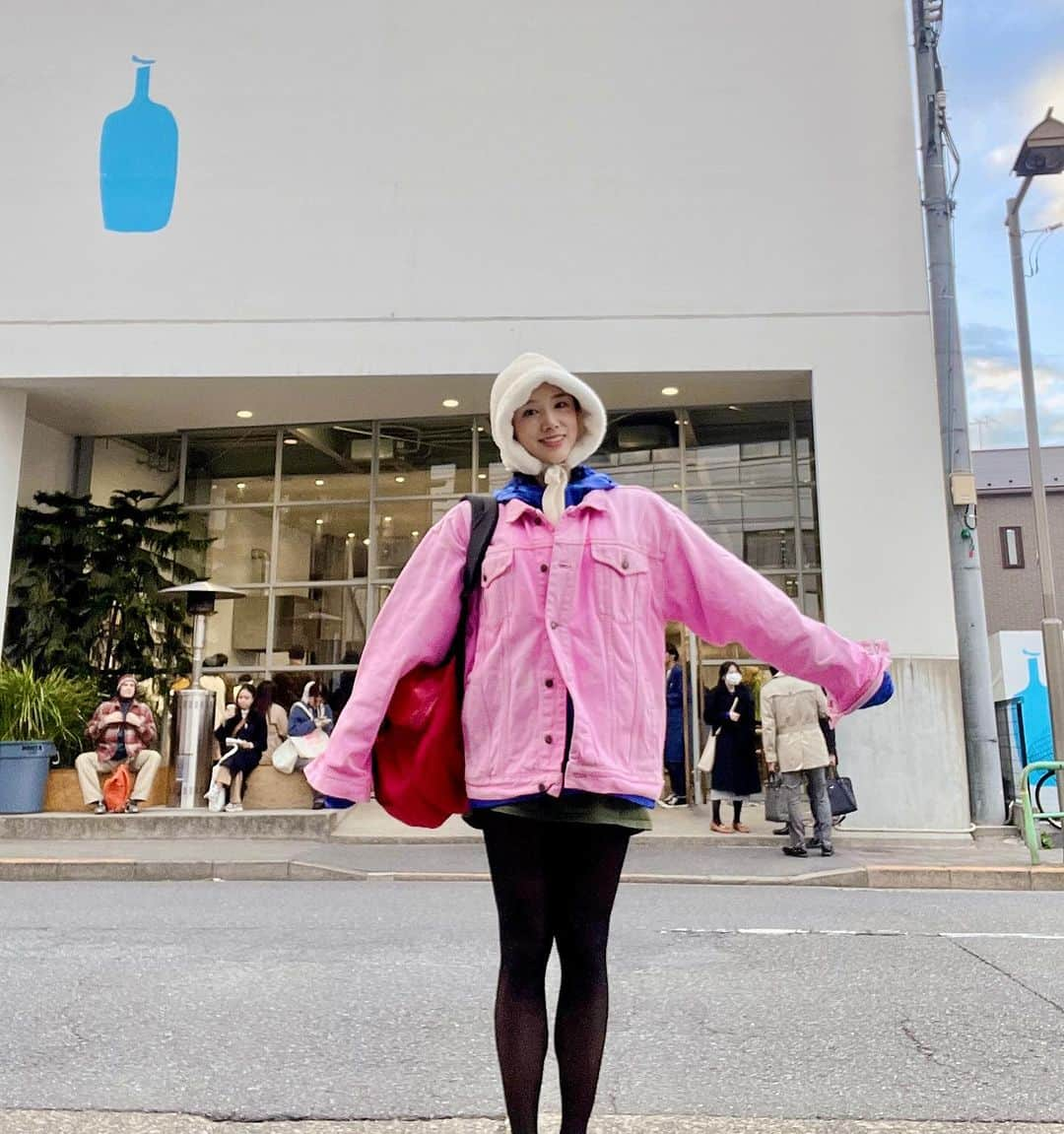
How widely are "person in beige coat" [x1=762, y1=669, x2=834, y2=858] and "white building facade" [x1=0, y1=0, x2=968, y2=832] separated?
2975mm

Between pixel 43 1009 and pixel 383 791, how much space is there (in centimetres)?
309

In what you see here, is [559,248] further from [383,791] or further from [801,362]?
[383,791]

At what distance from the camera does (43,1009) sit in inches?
173

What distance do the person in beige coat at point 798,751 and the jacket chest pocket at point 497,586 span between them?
8114mm

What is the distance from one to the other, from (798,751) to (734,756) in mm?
1642

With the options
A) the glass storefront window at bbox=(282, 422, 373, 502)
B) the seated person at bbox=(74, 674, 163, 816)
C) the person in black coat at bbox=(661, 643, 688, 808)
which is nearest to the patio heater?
the seated person at bbox=(74, 674, 163, 816)

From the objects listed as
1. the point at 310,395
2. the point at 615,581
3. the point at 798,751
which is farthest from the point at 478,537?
the point at 310,395

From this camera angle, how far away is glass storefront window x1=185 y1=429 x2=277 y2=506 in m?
17.3

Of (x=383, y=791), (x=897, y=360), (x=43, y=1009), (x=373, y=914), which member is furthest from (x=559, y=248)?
(x=383, y=791)

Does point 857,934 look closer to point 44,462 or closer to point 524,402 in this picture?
point 524,402

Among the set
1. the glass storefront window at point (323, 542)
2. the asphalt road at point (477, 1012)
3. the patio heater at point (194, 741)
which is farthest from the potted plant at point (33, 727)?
the asphalt road at point (477, 1012)

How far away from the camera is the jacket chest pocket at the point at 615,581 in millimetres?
2314

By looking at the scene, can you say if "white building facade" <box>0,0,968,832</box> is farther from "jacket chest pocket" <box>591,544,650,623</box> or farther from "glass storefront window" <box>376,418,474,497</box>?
"jacket chest pocket" <box>591,544,650,623</box>

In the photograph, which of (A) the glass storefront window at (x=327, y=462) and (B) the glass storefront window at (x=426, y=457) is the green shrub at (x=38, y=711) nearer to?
(A) the glass storefront window at (x=327, y=462)
